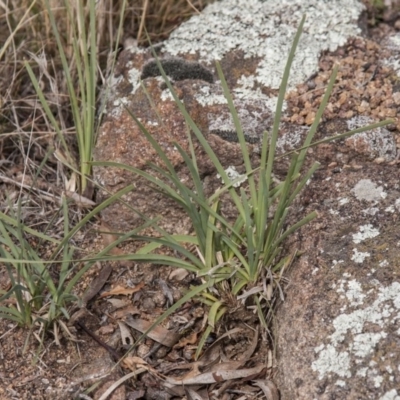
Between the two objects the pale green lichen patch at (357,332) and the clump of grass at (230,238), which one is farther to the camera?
the clump of grass at (230,238)

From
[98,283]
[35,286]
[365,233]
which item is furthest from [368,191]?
[35,286]

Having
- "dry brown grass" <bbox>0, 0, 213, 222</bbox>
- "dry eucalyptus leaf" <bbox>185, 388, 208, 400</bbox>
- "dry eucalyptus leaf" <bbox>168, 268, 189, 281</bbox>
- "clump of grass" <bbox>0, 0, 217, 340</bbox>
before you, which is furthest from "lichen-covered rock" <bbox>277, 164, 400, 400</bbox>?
"dry brown grass" <bbox>0, 0, 213, 222</bbox>

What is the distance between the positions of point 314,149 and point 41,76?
3.14 feet

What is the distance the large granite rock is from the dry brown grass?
0.17 m

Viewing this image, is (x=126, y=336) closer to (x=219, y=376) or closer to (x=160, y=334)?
(x=160, y=334)

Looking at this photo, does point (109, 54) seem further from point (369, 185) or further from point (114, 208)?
point (369, 185)

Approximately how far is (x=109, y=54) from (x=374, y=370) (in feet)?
4.39

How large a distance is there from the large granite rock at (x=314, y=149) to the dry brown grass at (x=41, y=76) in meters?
0.17

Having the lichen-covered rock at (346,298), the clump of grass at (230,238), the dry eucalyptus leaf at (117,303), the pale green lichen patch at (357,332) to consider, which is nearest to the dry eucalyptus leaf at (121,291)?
the dry eucalyptus leaf at (117,303)

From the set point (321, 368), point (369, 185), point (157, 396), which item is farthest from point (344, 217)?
point (157, 396)

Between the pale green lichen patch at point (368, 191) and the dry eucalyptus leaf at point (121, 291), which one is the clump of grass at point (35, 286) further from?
the pale green lichen patch at point (368, 191)

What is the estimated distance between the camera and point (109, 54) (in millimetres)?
2250

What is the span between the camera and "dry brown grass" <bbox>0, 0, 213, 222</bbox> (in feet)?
7.15

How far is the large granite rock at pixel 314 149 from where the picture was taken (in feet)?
5.20
